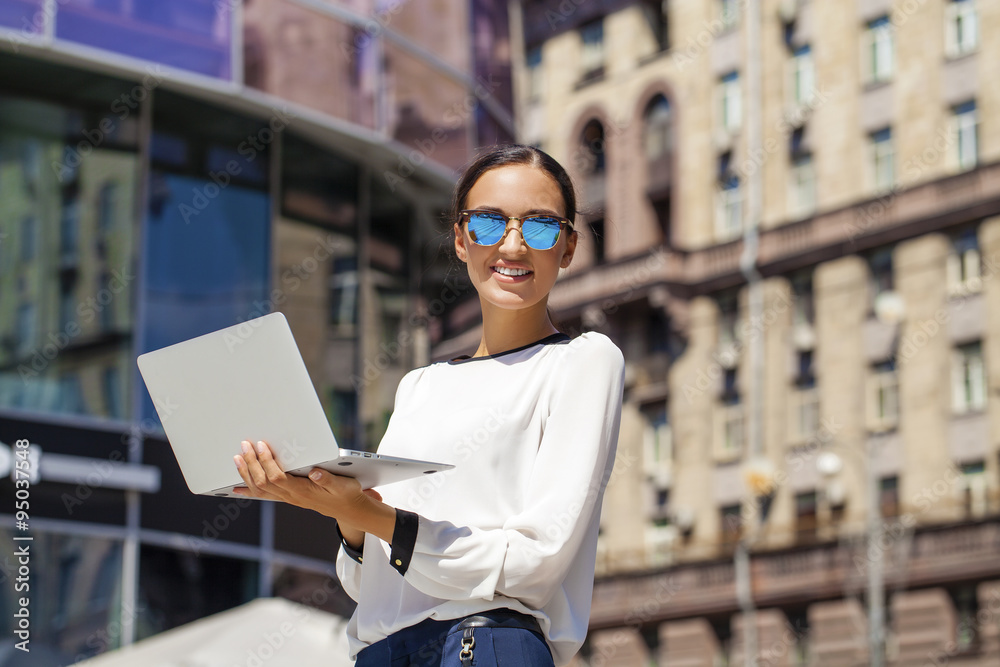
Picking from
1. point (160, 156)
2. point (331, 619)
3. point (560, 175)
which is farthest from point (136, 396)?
point (560, 175)

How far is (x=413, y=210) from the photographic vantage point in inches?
583

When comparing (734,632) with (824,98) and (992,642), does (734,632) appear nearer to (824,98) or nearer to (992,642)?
(992,642)

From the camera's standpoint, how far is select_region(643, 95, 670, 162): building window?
140 ft

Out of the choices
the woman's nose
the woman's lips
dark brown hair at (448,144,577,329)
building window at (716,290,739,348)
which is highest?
building window at (716,290,739,348)

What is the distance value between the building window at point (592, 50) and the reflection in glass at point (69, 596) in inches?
1391

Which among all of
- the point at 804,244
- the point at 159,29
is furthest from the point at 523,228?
the point at 804,244

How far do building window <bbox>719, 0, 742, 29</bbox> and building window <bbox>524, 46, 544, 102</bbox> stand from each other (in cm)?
768

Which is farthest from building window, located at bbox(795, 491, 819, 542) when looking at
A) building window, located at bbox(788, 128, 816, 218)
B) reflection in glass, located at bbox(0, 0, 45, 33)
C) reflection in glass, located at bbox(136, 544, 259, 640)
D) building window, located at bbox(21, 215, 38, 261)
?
reflection in glass, located at bbox(0, 0, 45, 33)

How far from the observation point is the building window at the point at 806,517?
35656 mm

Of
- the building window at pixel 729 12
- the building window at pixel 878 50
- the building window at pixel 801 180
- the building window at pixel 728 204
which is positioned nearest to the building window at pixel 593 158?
the building window at pixel 728 204

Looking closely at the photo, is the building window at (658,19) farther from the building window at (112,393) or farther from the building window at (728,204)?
the building window at (112,393)

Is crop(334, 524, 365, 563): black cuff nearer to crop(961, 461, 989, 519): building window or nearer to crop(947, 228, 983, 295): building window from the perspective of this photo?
crop(961, 461, 989, 519): building window

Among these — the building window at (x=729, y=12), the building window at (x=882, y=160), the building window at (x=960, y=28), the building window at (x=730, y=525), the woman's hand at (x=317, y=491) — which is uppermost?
the building window at (x=729, y=12)

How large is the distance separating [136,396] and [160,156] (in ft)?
7.43
